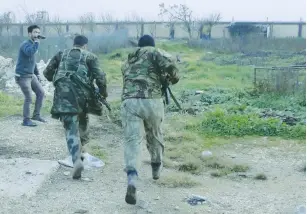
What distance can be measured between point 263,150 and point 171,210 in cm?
316

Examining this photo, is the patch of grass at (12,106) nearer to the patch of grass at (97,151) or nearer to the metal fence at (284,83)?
the patch of grass at (97,151)

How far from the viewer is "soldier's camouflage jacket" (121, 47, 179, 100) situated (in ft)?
16.9

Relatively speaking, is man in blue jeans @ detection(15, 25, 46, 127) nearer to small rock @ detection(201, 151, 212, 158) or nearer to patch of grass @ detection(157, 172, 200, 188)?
small rock @ detection(201, 151, 212, 158)

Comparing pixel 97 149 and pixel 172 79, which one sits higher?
pixel 172 79

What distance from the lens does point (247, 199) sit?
5387mm

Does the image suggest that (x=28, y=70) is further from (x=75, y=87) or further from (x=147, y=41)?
(x=147, y=41)

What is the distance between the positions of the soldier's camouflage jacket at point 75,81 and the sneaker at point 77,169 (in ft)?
1.63

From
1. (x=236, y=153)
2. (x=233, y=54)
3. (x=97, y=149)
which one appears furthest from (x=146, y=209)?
(x=233, y=54)

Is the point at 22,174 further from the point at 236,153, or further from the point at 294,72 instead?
the point at 294,72

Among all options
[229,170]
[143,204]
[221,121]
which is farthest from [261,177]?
[221,121]

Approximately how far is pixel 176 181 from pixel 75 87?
4.48ft

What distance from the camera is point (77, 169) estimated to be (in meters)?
5.61

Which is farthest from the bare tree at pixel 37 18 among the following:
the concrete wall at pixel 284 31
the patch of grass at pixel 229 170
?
the patch of grass at pixel 229 170

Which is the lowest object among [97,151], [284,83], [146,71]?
[97,151]
